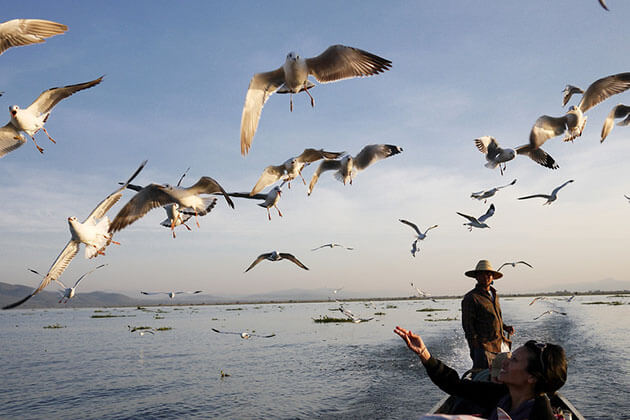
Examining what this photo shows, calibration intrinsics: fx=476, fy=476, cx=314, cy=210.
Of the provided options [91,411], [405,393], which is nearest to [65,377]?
[91,411]

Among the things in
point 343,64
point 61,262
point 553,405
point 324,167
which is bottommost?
point 553,405

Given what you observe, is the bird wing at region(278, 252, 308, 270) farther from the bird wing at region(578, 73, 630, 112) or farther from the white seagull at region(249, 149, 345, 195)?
the bird wing at region(578, 73, 630, 112)

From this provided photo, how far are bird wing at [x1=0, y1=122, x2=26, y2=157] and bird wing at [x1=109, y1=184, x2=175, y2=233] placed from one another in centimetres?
321

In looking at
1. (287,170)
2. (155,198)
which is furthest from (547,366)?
(287,170)

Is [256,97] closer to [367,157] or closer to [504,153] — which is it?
[367,157]

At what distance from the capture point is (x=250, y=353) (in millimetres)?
24266

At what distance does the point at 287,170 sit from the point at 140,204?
359cm

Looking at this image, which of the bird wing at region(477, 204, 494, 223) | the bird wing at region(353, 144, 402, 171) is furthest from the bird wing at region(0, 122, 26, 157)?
the bird wing at region(477, 204, 494, 223)

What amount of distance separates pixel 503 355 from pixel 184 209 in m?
6.75

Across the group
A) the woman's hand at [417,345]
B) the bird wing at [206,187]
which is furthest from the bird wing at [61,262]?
the woman's hand at [417,345]

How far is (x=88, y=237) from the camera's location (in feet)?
29.9

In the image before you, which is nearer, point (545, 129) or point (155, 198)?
point (155, 198)

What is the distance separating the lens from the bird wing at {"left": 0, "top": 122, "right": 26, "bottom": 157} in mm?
9707

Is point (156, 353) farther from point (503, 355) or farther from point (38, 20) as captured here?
point (503, 355)
